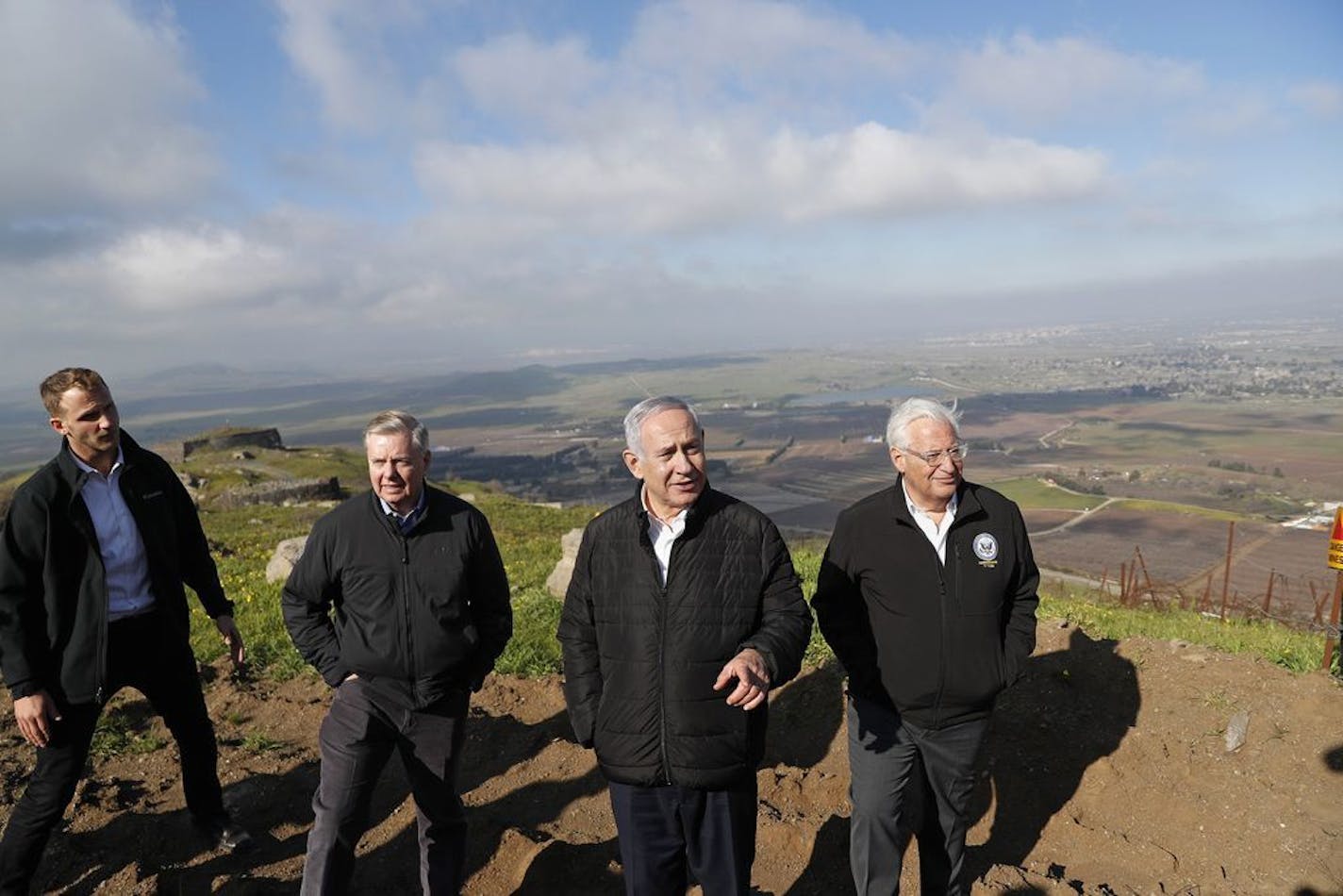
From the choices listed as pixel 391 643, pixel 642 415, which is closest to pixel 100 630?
pixel 391 643

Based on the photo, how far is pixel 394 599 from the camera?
328cm

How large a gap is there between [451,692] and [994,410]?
79287 mm

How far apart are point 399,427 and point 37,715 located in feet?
6.85

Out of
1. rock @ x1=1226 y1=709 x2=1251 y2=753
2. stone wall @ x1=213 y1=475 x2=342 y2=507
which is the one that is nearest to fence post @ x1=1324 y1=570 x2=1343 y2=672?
rock @ x1=1226 y1=709 x2=1251 y2=753

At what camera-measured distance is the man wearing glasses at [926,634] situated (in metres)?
3.21

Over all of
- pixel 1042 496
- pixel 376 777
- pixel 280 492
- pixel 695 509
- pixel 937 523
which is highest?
pixel 695 509

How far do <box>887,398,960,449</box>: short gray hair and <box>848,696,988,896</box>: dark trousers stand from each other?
124cm

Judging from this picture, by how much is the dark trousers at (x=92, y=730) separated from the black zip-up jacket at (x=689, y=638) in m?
2.40

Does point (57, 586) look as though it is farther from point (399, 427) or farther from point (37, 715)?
point (399, 427)

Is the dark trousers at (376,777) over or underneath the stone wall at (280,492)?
over

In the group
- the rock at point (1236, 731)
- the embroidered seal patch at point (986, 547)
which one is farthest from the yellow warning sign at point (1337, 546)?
the embroidered seal patch at point (986, 547)

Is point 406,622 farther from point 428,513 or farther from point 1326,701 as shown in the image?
point 1326,701

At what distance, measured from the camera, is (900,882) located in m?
3.86

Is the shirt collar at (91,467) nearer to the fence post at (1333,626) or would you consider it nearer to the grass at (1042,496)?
the fence post at (1333,626)
